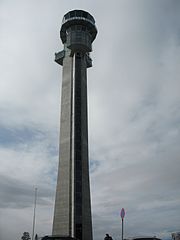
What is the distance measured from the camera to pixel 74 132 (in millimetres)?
77562

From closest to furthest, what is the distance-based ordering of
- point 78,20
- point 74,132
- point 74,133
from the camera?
point 74,133 < point 74,132 < point 78,20

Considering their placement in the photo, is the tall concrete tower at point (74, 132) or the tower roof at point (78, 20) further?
the tower roof at point (78, 20)

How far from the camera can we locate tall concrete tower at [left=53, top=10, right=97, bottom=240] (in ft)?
229

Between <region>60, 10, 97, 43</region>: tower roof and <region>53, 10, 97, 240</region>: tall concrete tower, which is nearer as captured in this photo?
<region>53, 10, 97, 240</region>: tall concrete tower

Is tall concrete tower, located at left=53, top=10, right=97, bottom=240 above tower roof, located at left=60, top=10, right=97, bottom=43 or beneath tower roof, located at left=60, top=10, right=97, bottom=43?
beneath

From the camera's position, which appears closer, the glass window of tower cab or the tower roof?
the glass window of tower cab

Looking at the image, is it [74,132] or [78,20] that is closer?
[74,132]

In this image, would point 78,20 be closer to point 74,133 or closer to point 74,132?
point 74,132

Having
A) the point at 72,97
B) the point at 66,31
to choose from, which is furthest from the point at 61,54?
the point at 72,97

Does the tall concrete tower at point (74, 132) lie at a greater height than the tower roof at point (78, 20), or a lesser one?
lesser

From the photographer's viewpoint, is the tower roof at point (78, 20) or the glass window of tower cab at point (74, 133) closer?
the glass window of tower cab at point (74, 133)

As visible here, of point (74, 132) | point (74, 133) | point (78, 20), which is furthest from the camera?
point (78, 20)

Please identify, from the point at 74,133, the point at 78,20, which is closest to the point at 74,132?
the point at 74,133

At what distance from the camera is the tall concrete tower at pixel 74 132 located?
6969 centimetres
